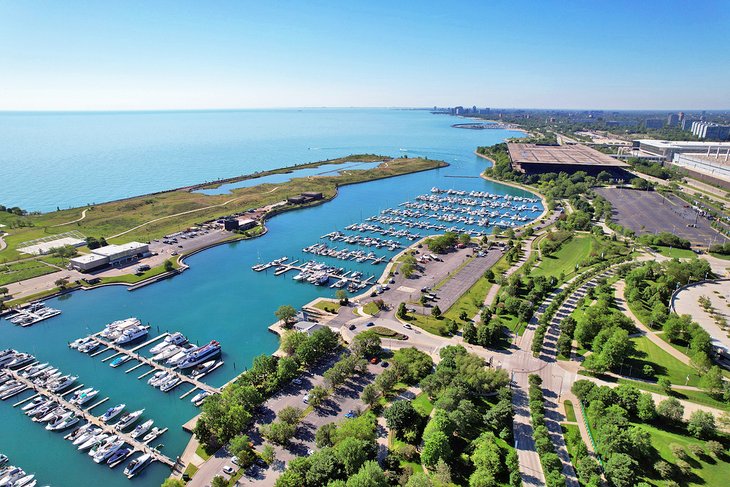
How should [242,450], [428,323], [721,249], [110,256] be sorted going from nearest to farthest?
[242,450]
[428,323]
[110,256]
[721,249]

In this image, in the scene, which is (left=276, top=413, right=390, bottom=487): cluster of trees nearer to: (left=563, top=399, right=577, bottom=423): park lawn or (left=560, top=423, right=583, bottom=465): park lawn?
(left=560, top=423, right=583, bottom=465): park lawn

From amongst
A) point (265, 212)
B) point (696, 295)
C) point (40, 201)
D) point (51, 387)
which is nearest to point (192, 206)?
point (265, 212)

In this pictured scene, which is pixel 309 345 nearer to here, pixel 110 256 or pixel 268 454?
pixel 268 454

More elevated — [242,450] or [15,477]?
[242,450]

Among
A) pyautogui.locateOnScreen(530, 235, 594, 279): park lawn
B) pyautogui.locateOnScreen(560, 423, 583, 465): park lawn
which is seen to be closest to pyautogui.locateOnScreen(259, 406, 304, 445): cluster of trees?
pyautogui.locateOnScreen(560, 423, 583, 465): park lawn

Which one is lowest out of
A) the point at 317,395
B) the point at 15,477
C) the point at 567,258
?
the point at 15,477

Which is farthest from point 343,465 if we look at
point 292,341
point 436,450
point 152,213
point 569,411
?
point 152,213
